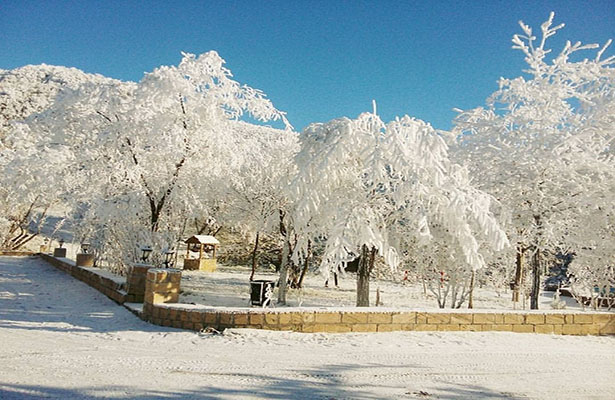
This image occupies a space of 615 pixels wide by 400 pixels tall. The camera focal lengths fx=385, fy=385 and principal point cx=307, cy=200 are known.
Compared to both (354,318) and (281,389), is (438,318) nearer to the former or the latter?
(354,318)

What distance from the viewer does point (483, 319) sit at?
6852mm

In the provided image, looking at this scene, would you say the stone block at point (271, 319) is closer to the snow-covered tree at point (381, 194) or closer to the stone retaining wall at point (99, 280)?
the snow-covered tree at point (381, 194)

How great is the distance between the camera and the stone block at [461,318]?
6.70 metres

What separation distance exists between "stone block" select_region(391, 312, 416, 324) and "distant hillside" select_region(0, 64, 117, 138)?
43365mm

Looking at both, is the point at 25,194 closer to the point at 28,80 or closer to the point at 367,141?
the point at 367,141

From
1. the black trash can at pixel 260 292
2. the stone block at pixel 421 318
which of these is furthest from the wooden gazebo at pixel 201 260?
the stone block at pixel 421 318

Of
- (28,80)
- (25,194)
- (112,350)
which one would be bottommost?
(112,350)

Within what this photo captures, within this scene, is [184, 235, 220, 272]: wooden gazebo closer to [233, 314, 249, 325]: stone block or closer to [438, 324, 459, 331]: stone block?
[233, 314, 249, 325]: stone block

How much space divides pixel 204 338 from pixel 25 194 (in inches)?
579

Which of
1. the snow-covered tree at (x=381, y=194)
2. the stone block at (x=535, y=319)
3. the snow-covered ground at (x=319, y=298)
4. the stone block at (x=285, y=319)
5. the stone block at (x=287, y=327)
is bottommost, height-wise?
the snow-covered ground at (x=319, y=298)

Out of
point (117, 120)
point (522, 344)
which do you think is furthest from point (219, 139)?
point (522, 344)

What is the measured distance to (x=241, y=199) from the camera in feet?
56.1

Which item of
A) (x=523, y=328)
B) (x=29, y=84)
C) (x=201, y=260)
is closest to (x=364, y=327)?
(x=523, y=328)

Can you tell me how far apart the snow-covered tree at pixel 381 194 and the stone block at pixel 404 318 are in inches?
42.5
